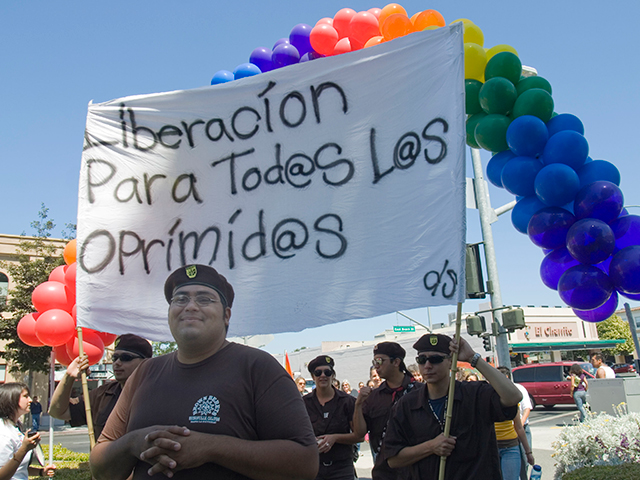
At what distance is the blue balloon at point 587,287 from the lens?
4.91 meters

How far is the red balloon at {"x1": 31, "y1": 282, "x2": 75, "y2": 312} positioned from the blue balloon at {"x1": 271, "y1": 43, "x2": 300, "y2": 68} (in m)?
4.04

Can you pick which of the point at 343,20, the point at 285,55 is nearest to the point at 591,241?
the point at 343,20

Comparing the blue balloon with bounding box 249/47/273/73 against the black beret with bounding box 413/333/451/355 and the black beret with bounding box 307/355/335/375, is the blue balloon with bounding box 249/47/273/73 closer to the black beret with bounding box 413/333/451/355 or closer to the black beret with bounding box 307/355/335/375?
the black beret with bounding box 307/355/335/375

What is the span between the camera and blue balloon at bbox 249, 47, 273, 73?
6980 mm

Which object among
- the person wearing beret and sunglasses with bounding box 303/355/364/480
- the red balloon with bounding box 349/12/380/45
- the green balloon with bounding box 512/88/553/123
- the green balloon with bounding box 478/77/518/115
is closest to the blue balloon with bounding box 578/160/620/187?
the green balloon with bounding box 512/88/553/123

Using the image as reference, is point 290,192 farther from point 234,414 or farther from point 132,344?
point 234,414

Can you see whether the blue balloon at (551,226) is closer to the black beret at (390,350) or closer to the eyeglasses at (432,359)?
the black beret at (390,350)

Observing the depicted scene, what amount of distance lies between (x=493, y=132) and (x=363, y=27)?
1.98m

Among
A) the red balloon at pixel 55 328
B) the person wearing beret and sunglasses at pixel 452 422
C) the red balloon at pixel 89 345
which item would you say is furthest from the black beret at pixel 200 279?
the red balloon at pixel 89 345

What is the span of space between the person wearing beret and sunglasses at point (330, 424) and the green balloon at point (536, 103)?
3.02 metres

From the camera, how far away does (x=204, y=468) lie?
1.86 meters

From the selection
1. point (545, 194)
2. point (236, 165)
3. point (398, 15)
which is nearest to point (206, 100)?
point (236, 165)

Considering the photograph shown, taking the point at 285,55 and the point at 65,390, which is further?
the point at 285,55

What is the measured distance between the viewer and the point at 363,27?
21.0ft
